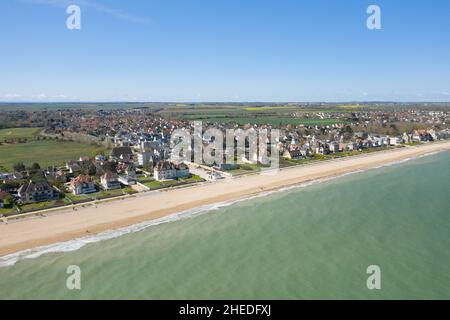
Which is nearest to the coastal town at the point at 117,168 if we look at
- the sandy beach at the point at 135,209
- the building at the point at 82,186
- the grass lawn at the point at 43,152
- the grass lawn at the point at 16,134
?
the building at the point at 82,186

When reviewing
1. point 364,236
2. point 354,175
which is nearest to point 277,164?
point 354,175

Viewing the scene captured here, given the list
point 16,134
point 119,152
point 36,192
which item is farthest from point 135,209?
point 16,134

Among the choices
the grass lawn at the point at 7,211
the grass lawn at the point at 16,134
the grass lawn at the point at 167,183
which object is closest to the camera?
the grass lawn at the point at 7,211

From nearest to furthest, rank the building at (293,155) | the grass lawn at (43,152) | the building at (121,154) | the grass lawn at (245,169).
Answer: the grass lawn at (245,169), the building at (121,154), the grass lawn at (43,152), the building at (293,155)

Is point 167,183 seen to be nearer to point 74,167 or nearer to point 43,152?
point 74,167

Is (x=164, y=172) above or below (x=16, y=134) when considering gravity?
below

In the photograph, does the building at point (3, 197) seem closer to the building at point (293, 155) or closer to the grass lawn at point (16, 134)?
the building at point (293, 155)
